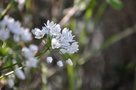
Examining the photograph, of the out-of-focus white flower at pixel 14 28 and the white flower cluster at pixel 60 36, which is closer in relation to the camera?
the white flower cluster at pixel 60 36

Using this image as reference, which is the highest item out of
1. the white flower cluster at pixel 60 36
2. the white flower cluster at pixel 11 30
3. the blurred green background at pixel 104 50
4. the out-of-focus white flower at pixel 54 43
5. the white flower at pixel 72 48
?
the blurred green background at pixel 104 50

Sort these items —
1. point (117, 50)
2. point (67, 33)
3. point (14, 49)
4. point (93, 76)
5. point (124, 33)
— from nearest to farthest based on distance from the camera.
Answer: point (67, 33) < point (14, 49) < point (124, 33) < point (93, 76) < point (117, 50)

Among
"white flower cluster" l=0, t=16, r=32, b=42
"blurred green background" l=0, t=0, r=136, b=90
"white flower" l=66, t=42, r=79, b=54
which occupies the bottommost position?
"white flower" l=66, t=42, r=79, b=54

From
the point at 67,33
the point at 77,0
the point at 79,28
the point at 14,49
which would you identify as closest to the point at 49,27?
the point at 67,33

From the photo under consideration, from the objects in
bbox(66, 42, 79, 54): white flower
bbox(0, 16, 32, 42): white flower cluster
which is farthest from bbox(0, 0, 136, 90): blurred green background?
bbox(66, 42, 79, 54): white flower

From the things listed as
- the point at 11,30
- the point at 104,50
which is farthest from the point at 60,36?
the point at 104,50

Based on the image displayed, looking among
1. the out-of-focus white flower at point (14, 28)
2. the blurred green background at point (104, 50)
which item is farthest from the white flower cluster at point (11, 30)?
the blurred green background at point (104, 50)

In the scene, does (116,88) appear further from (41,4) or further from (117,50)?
(41,4)

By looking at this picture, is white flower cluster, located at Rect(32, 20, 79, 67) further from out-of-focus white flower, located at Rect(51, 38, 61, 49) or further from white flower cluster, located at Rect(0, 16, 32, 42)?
white flower cluster, located at Rect(0, 16, 32, 42)

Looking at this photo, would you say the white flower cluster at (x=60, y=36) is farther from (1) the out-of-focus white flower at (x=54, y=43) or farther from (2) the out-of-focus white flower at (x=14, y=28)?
(2) the out-of-focus white flower at (x=14, y=28)

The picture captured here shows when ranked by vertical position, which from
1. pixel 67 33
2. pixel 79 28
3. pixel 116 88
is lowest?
pixel 67 33

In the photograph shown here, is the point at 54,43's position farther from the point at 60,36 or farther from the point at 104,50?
the point at 104,50
